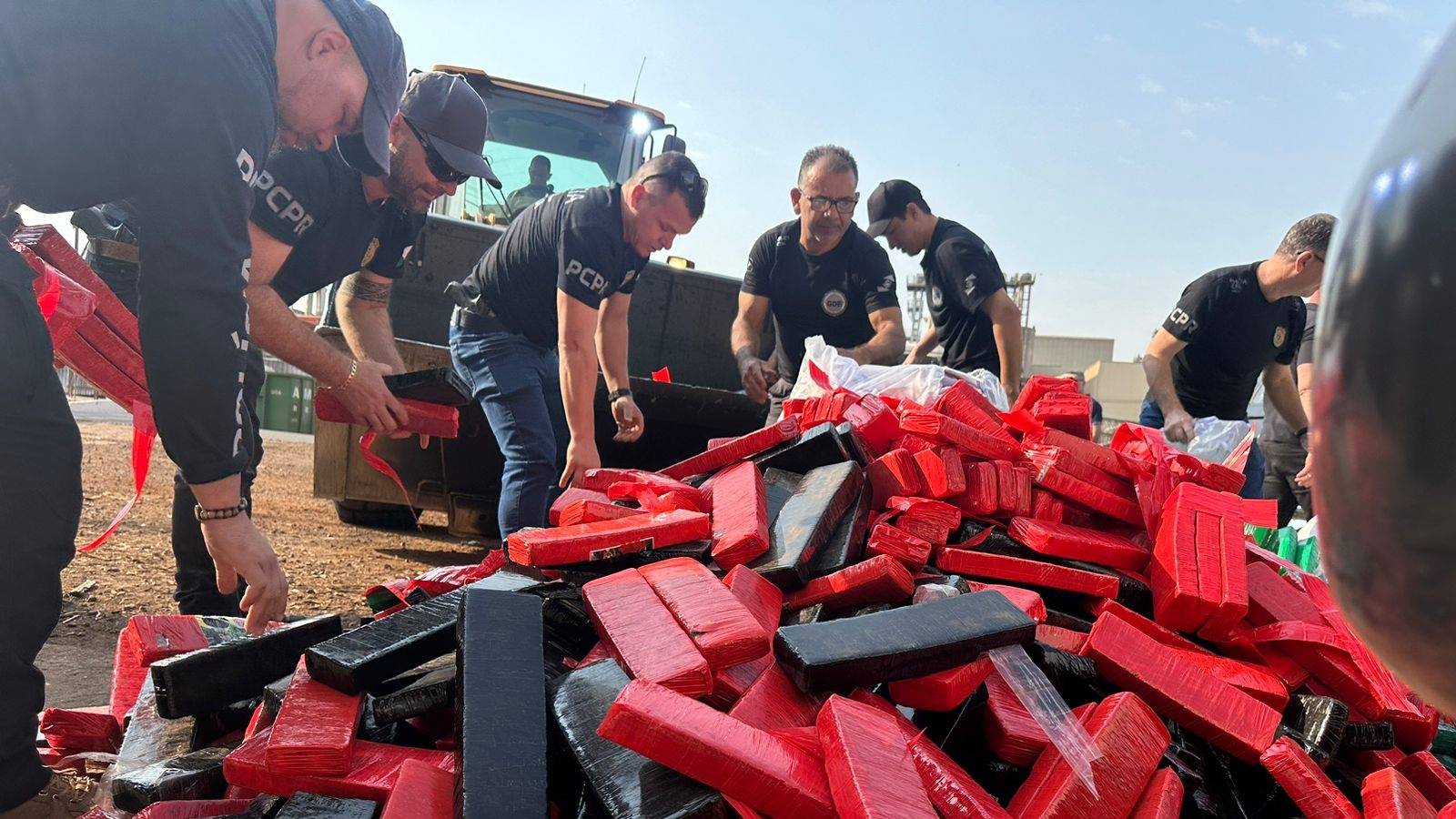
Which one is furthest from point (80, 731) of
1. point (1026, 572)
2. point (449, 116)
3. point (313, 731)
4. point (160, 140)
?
point (1026, 572)

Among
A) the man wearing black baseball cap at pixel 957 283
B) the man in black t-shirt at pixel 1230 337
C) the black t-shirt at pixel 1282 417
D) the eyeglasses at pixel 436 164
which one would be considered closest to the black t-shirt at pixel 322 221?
the eyeglasses at pixel 436 164

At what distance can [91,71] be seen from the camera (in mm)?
1763

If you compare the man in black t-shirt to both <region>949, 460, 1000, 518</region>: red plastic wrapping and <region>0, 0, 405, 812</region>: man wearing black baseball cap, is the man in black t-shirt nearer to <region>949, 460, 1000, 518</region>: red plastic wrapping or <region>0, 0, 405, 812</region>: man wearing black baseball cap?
<region>949, 460, 1000, 518</region>: red plastic wrapping

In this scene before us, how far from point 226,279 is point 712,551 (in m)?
1.26

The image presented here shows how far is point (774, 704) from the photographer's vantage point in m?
1.71

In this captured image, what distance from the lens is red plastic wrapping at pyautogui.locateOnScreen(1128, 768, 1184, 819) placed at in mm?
1633

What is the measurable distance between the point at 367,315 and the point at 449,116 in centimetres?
121

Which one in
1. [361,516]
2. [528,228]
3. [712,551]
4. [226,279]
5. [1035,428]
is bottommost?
[361,516]

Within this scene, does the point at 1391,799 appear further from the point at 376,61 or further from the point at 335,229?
the point at 335,229

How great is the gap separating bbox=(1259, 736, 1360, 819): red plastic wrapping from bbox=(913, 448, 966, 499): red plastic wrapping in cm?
104

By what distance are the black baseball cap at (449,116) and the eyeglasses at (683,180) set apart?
2.48ft

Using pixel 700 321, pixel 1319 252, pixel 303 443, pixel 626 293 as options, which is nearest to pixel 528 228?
pixel 626 293

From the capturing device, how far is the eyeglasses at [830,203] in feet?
15.9

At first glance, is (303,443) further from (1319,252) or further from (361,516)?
(1319,252)
